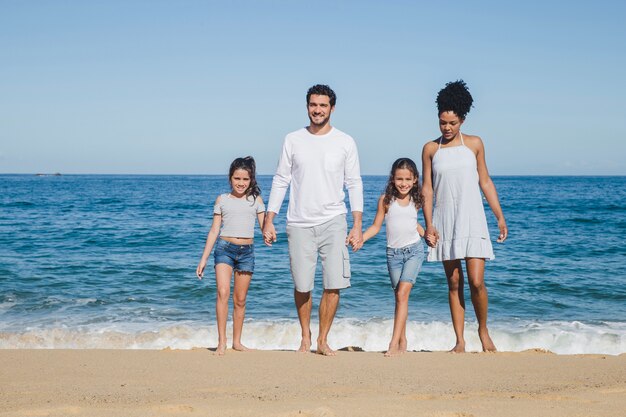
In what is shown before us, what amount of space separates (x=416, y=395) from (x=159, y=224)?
1881 centimetres

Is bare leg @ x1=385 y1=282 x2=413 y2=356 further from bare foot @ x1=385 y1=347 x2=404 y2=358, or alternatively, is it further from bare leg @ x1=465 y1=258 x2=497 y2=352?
bare leg @ x1=465 y1=258 x2=497 y2=352

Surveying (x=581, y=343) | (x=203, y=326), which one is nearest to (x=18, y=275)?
(x=203, y=326)

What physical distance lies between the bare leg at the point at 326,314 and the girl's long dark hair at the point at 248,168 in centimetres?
113

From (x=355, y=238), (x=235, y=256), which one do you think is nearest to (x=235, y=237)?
(x=235, y=256)

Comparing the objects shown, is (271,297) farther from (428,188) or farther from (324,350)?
(428,188)

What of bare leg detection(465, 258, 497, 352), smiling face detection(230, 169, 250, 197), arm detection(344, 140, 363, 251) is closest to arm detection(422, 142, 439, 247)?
bare leg detection(465, 258, 497, 352)

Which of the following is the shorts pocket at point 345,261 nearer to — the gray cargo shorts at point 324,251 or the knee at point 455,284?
the gray cargo shorts at point 324,251

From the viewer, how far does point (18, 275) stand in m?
11.9

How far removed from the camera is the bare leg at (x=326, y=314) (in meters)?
5.43

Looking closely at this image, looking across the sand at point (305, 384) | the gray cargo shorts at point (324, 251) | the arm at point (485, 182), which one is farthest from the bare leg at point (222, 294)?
the arm at point (485, 182)

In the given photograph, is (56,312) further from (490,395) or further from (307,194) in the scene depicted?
(490,395)

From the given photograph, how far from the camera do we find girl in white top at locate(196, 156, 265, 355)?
568 centimetres

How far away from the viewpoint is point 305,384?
4531 mm

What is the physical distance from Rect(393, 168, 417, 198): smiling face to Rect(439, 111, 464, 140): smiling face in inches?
17.8
